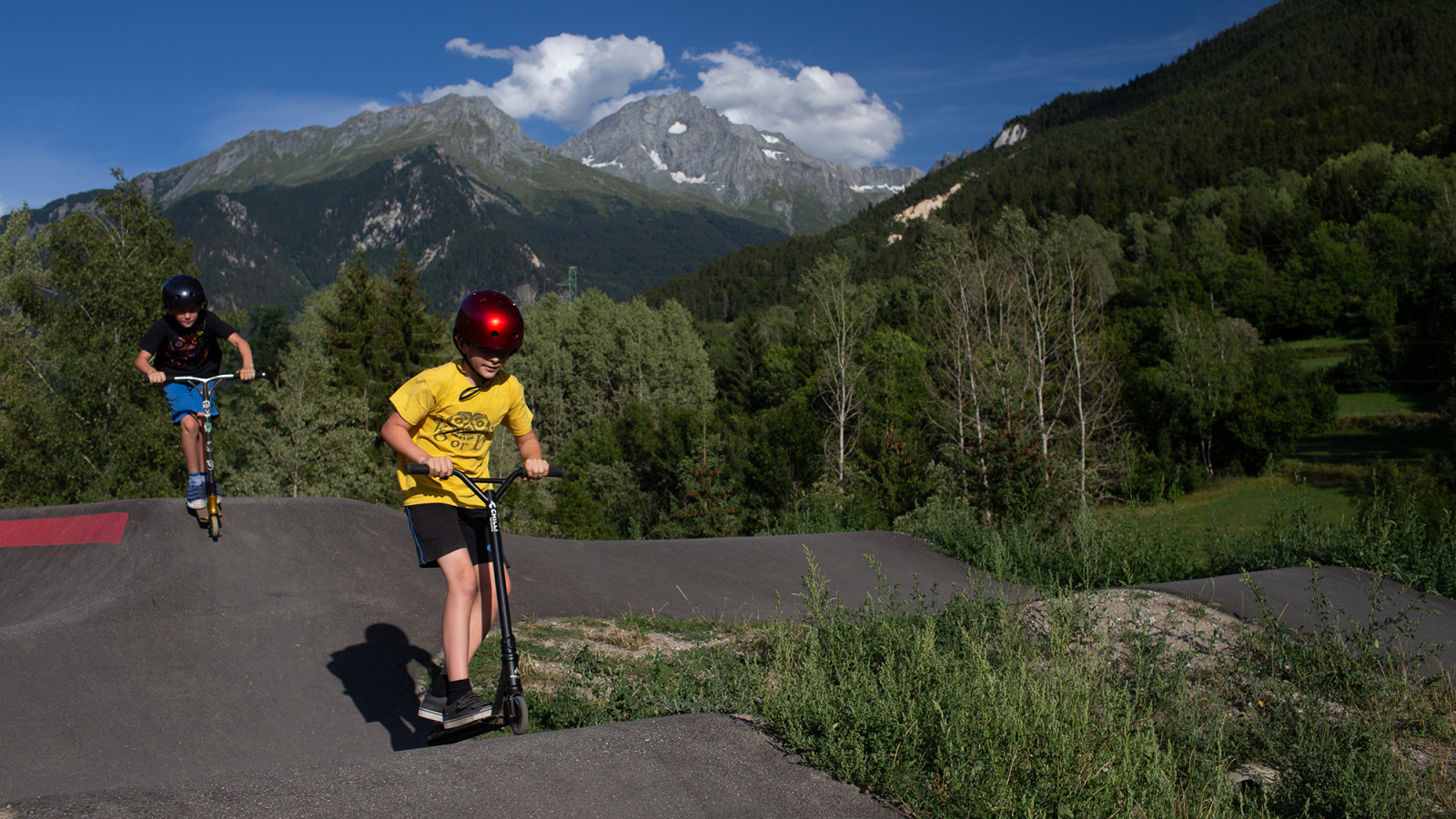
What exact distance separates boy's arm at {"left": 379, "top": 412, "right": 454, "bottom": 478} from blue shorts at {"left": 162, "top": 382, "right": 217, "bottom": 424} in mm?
4317

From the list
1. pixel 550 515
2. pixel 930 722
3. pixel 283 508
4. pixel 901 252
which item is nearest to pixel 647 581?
pixel 283 508

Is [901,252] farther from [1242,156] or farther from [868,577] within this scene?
[868,577]

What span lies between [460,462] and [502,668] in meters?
1.00

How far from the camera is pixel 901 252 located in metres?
110

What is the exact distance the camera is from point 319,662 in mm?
5438

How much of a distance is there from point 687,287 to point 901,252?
38433 mm

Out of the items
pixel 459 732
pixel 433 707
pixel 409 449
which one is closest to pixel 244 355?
pixel 409 449

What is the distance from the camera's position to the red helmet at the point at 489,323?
3.75 meters

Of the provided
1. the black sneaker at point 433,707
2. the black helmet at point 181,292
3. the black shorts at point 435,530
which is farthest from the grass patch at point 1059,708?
the black helmet at point 181,292

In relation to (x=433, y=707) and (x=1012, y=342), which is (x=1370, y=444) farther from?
(x=433, y=707)

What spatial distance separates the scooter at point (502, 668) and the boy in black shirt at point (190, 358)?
389 centimetres

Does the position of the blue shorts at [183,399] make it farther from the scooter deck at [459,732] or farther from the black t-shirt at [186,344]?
the scooter deck at [459,732]

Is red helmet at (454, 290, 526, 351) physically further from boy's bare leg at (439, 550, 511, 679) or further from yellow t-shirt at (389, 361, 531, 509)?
boy's bare leg at (439, 550, 511, 679)

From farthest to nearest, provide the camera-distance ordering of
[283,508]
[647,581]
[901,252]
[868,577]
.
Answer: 1. [901,252]
2. [868,577]
3. [647,581]
4. [283,508]
